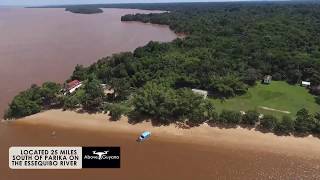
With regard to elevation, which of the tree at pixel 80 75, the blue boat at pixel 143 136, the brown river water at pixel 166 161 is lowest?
the brown river water at pixel 166 161

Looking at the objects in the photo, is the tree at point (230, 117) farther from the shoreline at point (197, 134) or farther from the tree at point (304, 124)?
the tree at point (304, 124)

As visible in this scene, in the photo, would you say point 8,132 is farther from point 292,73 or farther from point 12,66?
point 292,73

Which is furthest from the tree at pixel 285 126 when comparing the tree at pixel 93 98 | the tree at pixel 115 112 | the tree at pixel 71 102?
the tree at pixel 71 102

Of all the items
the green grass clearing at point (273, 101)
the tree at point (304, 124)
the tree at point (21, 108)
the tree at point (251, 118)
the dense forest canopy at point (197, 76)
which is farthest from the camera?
the green grass clearing at point (273, 101)

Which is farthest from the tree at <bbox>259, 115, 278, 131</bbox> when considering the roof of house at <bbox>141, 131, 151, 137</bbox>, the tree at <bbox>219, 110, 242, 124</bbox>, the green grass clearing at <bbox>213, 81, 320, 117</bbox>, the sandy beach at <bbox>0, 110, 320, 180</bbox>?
the roof of house at <bbox>141, 131, 151, 137</bbox>

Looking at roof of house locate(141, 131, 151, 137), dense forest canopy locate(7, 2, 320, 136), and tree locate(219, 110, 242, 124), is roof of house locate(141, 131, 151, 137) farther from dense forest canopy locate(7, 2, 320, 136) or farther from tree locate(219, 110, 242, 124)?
tree locate(219, 110, 242, 124)

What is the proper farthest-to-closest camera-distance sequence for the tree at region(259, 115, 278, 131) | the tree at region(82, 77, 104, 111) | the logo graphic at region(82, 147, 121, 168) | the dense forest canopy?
the tree at region(82, 77, 104, 111)
the dense forest canopy
the tree at region(259, 115, 278, 131)
the logo graphic at region(82, 147, 121, 168)

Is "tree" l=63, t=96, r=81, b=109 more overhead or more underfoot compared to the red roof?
more underfoot

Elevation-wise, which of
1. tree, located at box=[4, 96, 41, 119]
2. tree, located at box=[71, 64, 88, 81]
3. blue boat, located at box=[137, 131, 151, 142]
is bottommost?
blue boat, located at box=[137, 131, 151, 142]
